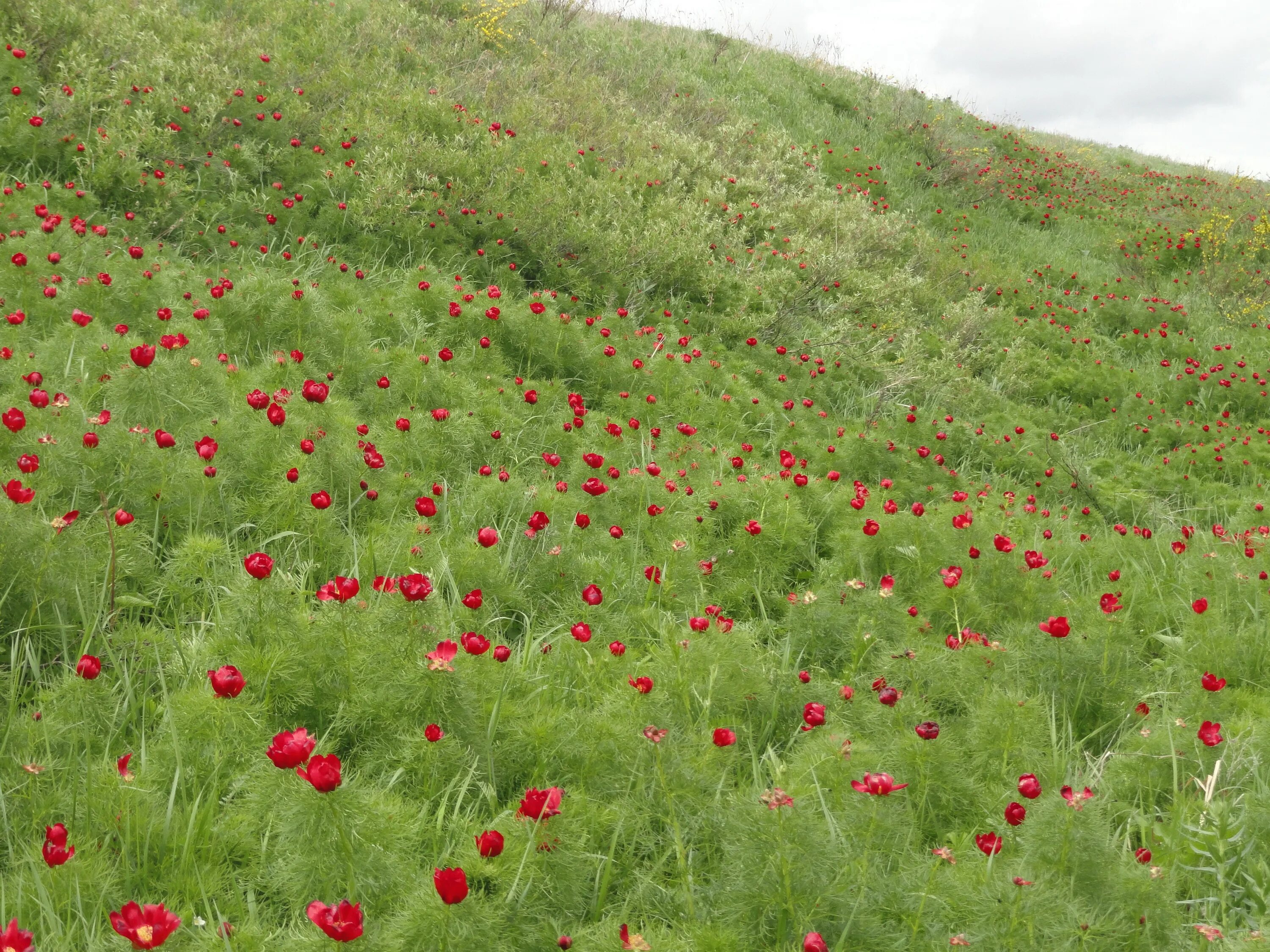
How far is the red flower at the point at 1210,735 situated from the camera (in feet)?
8.50

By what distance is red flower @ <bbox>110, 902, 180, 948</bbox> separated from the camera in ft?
4.66

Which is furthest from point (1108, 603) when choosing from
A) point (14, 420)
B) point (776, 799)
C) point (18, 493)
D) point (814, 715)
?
point (14, 420)

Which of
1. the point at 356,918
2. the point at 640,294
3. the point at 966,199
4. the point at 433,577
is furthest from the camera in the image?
the point at 966,199

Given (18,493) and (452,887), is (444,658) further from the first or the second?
(18,493)

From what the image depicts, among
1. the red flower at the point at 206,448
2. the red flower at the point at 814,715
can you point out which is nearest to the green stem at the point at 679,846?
the red flower at the point at 814,715

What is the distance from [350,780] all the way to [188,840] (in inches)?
15.4

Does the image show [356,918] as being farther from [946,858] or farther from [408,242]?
[408,242]

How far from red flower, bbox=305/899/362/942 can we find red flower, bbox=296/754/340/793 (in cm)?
20

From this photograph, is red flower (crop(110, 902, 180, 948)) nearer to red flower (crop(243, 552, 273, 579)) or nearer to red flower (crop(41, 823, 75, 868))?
red flower (crop(41, 823, 75, 868))

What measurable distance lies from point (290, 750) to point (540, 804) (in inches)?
22.3

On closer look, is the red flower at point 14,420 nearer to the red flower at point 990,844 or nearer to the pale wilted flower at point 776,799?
the pale wilted flower at point 776,799

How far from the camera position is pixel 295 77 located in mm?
8328

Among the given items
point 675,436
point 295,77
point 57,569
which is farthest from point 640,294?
point 57,569

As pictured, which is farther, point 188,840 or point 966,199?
point 966,199
